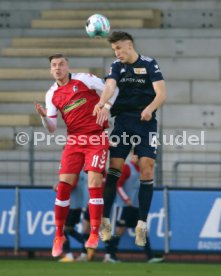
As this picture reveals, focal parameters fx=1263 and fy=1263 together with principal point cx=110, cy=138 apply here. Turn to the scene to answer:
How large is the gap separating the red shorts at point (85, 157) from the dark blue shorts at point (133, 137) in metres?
0.13

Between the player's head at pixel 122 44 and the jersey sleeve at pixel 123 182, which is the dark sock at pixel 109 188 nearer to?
the player's head at pixel 122 44

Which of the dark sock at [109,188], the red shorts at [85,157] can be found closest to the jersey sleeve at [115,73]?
the red shorts at [85,157]

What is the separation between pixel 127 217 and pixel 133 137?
4788 millimetres

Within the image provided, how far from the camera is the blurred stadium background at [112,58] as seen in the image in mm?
21141

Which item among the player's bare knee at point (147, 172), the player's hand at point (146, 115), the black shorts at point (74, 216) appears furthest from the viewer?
the black shorts at point (74, 216)

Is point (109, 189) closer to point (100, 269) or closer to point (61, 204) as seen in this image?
point (61, 204)

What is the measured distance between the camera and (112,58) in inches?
993

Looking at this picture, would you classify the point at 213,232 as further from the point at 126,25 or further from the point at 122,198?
the point at 126,25

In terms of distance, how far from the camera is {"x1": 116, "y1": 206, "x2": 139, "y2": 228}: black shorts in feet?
66.9

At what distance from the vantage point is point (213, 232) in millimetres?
20328

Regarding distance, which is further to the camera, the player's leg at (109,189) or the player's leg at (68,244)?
the player's leg at (68,244)

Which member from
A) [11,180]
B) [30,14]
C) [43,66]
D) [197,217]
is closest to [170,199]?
[197,217]

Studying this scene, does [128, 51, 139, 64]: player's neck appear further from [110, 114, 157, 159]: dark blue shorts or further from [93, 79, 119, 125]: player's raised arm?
[110, 114, 157, 159]: dark blue shorts

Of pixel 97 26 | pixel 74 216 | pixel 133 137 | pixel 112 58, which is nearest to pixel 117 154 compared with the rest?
pixel 133 137
